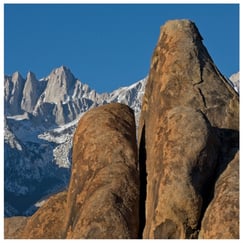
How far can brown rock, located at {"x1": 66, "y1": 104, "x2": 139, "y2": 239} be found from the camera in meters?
A: 26.0

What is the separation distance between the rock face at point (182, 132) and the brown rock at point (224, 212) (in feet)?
0.82

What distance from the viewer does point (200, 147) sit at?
26.4 m

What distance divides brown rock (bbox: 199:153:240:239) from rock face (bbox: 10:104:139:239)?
2.45 m

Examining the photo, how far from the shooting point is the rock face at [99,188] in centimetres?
2611

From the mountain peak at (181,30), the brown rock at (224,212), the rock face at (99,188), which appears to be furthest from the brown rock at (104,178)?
the mountain peak at (181,30)

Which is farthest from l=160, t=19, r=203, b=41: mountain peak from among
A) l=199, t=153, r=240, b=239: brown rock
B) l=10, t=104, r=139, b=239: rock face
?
l=199, t=153, r=240, b=239: brown rock

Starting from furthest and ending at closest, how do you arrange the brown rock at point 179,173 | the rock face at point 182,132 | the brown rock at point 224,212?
the rock face at point 182,132 → the brown rock at point 179,173 → the brown rock at point 224,212

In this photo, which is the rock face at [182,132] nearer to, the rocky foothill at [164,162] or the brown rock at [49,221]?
the rocky foothill at [164,162]

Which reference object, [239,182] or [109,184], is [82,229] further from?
[239,182]

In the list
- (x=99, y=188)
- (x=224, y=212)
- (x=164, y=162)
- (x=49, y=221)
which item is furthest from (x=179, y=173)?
(x=49, y=221)

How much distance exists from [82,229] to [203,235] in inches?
138

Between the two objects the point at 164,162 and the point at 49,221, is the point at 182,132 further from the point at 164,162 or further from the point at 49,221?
the point at 49,221

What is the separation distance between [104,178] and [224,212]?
4851mm

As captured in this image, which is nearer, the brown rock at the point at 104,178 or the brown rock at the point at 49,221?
the brown rock at the point at 104,178
